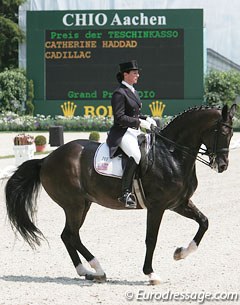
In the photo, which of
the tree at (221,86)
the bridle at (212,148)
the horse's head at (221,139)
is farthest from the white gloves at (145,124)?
the tree at (221,86)

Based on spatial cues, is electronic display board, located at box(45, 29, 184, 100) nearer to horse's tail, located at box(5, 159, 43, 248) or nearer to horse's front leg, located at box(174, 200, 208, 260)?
horse's tail, located at box(5, 159, 43, 248)

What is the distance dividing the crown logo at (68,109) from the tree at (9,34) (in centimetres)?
2142

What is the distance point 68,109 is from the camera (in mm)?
45094

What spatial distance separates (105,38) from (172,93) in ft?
15.6

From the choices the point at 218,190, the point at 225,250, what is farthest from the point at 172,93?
the point at 225,250

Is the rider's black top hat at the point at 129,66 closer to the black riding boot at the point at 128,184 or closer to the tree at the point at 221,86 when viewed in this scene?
the black riding boot at the point at 128,184

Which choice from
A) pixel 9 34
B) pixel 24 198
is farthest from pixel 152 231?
pixel 9 34

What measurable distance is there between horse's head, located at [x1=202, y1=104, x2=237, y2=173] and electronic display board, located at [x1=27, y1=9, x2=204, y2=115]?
34472 mm

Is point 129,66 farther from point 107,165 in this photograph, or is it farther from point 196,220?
point 196,220

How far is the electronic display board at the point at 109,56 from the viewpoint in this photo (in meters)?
43.2

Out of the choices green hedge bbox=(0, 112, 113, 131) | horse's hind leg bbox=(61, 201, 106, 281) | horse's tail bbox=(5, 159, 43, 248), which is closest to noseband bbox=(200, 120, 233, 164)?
horse's hind leg bbox=(61, 201, 106, 281)

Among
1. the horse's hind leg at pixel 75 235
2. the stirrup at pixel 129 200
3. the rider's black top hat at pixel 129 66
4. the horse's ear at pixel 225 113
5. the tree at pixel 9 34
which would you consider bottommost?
the horse's hind leg at pixel 75 235

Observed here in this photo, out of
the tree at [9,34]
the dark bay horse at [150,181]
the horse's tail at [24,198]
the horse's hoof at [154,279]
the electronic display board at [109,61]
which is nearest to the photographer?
the horse's hoof at [154,279]

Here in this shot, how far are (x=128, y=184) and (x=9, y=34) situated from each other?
5943cm
